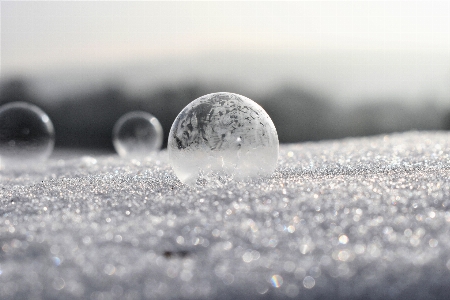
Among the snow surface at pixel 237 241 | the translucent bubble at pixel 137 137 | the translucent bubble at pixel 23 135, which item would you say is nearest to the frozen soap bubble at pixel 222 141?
the snow surface at pixel 237 241

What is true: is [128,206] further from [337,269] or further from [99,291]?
[337,269]

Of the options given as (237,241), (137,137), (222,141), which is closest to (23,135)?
(137,137)

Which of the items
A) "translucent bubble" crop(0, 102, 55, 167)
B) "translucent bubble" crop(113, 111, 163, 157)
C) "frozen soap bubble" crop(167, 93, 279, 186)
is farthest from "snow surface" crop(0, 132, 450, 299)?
"translucent bubble" crop(113, 111, 163, 157)

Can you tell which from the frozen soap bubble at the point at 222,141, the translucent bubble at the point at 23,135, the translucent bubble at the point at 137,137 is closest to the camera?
the frozen soap bubble at the point at 222,141

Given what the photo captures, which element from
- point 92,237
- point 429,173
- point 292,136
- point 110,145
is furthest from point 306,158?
point 110,145

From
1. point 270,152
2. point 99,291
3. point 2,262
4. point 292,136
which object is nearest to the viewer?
point 99,291

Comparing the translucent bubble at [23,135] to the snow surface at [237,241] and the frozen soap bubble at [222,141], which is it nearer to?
the snow surface at [237,241]
